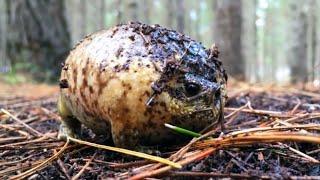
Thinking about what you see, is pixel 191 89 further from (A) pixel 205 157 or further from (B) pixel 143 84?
(A) pixel 205 157

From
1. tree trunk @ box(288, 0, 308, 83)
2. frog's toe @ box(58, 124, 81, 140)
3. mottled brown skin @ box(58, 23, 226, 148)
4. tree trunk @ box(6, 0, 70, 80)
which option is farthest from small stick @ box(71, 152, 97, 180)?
tree trunk @ box(288, 0, 308, 83)

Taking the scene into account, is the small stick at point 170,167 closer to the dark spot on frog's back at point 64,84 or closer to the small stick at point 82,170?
the small stick at point 82,170

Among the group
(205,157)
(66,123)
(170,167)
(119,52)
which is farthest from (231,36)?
(170,167)

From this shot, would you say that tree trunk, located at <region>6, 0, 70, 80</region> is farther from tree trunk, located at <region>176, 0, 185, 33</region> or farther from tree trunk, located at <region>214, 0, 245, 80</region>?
tree trunk, located at <region>176, 0, 185, 33</region>

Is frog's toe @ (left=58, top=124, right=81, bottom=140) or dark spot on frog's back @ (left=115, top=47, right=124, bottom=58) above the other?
dark spot on frog's back @ (left=115, top=47, right=124, bottom=58)

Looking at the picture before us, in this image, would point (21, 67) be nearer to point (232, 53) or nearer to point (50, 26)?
point (50, 26)

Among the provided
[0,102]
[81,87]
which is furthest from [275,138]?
[0,102]

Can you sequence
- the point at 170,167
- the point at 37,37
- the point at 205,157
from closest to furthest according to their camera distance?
the point at 170,167
the point at 205,157
the point at 37,37
